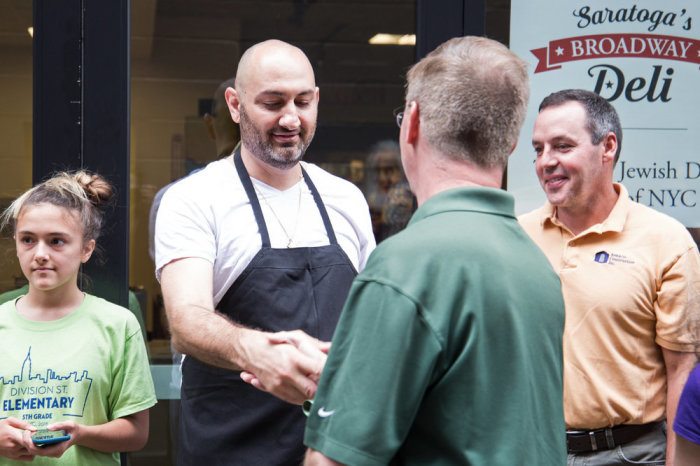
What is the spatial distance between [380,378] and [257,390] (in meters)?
0.94

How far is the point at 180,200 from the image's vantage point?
2.09 meters

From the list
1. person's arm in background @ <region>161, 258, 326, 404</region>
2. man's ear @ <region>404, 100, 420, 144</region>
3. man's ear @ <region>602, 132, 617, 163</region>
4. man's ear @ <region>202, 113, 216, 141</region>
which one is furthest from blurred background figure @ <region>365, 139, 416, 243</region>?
man's ear @ <region>404, 100, 420, 144</region>

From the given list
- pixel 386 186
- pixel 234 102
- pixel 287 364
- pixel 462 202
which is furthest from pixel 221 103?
pixel 462 202

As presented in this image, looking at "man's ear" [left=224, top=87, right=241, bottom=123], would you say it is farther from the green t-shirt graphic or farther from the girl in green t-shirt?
the green t-shirt graphic

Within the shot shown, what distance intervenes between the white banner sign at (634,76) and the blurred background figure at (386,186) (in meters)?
0.45

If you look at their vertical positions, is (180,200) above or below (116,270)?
above

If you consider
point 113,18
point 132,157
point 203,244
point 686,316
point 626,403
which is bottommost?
point 626,403

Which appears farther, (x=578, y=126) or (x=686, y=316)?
(x=578, y=126)

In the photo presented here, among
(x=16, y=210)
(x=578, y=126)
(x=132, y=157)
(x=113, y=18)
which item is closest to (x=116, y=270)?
(x=132, y=157)

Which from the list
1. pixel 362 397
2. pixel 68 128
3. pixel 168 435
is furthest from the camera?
pixel 168 435

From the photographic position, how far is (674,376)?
243 centimetres

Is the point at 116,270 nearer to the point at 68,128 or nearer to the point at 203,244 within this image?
the point at 68,128

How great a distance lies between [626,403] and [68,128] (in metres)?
2.07

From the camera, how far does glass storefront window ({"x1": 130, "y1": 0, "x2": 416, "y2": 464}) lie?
3.13 metres
